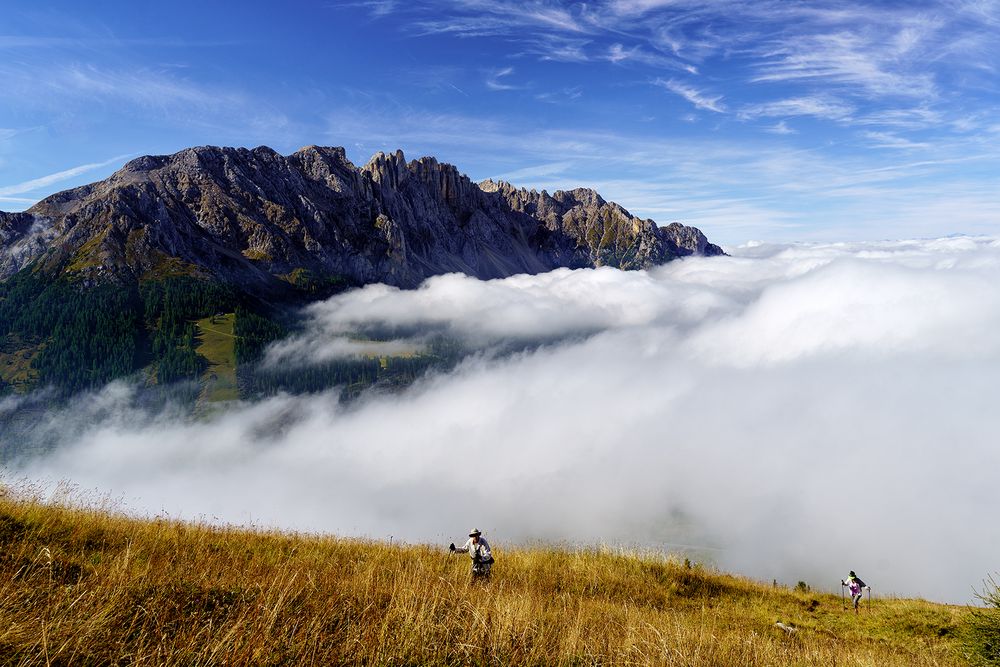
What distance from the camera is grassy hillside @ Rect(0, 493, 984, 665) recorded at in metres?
5.67

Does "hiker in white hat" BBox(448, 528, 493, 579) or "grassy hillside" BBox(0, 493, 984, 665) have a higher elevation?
"grassy hillside" BBox(0, 493, 984, 665)

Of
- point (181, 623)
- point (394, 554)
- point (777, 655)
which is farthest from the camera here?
point (394, 554)

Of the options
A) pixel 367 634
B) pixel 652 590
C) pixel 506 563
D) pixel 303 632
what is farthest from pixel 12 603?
pixel 652 590

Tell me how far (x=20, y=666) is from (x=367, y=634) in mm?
3408

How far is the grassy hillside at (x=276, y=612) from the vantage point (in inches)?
223

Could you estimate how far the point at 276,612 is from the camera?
6.46 meters

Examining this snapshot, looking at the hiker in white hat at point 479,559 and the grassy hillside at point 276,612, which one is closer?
the grassy hillside at point 276,612

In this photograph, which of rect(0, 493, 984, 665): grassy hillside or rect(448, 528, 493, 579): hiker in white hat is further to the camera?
rect(448, 528, 493, 579): hiker in white hat

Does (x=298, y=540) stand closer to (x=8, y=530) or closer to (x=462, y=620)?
(x=8, y=530)

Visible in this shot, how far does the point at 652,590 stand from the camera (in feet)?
55.4

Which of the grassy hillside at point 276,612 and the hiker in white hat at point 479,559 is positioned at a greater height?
the grassy hillside at point 276,612

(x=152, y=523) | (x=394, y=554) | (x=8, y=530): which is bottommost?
(x=394, y=554)

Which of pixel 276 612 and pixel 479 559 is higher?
pixel 276 612

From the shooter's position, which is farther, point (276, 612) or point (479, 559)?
point (479, 559)
